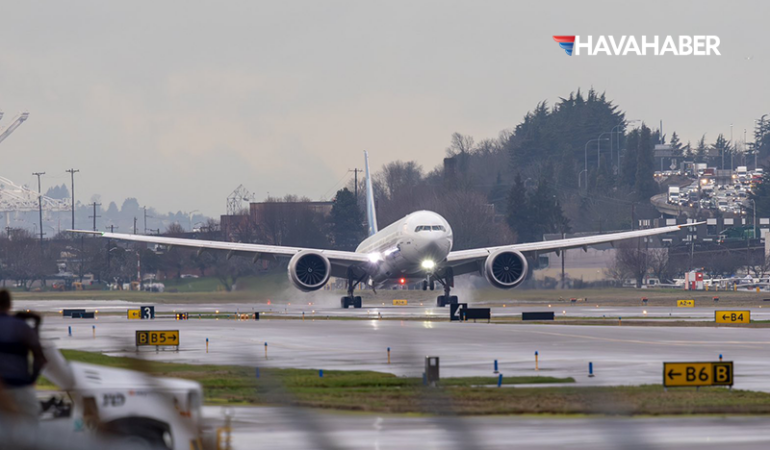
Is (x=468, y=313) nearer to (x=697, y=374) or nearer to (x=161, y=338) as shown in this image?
(x=161, y=338)

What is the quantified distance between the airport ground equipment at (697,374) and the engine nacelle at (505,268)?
46.1 metres

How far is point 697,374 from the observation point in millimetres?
28312

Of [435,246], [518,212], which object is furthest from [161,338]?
[518,212]

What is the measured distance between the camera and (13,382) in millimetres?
9039

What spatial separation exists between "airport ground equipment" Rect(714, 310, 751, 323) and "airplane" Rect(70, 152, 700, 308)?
1861 cm

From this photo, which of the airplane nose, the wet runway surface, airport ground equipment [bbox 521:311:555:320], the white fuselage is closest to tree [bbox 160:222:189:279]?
the wet runway surface

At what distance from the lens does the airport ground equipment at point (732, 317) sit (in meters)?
57.5

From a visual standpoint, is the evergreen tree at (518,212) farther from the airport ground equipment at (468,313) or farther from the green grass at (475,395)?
the green grass at (475,395)

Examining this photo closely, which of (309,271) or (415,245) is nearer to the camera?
(415,245)

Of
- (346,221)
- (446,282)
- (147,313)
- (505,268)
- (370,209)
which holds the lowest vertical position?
(147,313)

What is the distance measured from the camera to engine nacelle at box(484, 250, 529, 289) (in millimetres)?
74625

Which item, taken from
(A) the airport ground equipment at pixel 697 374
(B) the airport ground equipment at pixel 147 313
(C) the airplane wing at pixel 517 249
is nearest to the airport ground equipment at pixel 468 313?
(C) the airplane wing at pixel 517 249

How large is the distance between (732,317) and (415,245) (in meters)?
21.0

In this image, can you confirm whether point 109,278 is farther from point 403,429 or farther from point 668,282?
point 403,429
